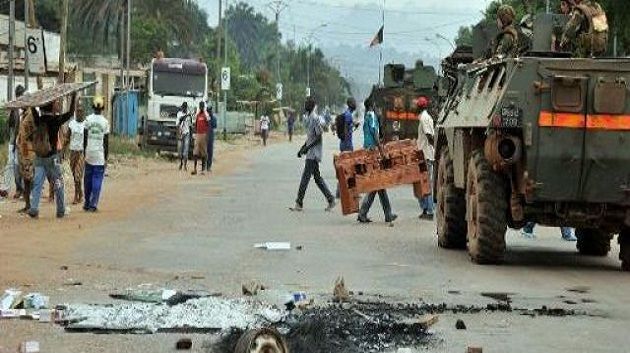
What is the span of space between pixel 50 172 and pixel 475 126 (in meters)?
7.32

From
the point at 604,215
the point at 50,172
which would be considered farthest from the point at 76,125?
the point at 604,215

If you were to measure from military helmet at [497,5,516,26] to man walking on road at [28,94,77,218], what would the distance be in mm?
6891

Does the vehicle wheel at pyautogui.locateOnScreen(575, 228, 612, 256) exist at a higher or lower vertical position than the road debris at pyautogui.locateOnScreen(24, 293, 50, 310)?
lower

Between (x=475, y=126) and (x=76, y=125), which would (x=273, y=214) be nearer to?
(x=76, y=125)

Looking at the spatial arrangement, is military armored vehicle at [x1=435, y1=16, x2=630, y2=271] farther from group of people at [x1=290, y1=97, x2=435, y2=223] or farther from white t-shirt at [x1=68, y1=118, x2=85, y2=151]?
white t-shirt at [x1=68, y1=118, x2=85, y2=151]

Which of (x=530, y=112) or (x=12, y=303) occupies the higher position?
(x=530, y=112)

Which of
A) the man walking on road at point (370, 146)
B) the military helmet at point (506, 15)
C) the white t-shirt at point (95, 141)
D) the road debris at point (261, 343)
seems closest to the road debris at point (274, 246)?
the military helmet at point (506, 15)

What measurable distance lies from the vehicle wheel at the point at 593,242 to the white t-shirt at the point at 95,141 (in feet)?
26.2

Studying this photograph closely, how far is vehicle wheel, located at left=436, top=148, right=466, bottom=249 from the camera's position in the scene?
15797mm

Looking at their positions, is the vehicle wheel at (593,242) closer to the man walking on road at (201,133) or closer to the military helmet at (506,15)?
the military helmet at (506,15)

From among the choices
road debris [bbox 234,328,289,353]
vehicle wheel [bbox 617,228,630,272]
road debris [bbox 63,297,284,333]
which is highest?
road debris [bbox 234,328,289,353]

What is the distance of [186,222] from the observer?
740 inches

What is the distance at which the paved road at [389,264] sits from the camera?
31.0 ft

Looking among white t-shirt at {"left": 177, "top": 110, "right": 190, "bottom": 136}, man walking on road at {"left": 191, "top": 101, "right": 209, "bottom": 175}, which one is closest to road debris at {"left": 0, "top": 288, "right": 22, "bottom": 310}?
man walking on road at {"left": 191, "top": 101, "right": 209, "bottom": 175}
